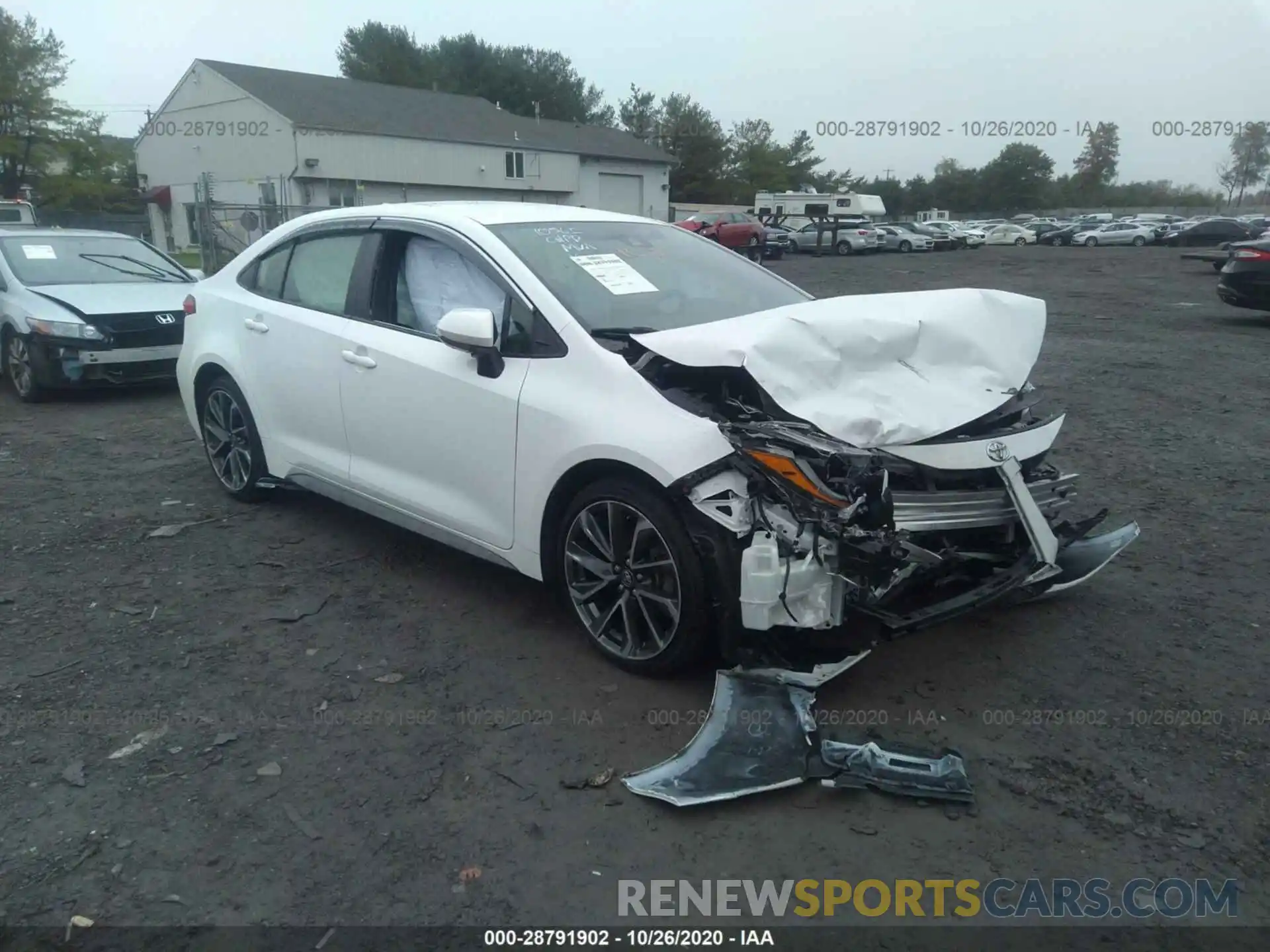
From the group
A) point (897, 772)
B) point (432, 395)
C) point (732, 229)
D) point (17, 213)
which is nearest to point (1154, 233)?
point (732, 229)

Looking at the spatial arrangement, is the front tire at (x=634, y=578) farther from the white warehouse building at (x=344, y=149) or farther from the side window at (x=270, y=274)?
the white warehouse building at (x=344, y=149)

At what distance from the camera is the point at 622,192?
2005 inches

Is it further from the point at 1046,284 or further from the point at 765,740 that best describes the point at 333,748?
the point at 1046,284

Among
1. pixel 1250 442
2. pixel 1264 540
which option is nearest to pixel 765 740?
pixel 1264 540

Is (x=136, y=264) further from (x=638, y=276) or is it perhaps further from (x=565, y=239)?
(x=638, y=276)

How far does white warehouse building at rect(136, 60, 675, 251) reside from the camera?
37.9 m

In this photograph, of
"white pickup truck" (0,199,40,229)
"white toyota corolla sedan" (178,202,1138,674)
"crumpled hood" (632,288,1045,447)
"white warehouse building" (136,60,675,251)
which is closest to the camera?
"white toyota corolla sedan" (178,202,1138,674)

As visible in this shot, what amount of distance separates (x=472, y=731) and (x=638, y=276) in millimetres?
2087

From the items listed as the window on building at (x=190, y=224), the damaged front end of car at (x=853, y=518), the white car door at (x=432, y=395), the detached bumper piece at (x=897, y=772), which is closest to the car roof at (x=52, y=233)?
the white car door at (x=432, y=395)

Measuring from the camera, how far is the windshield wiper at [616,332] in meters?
3.89

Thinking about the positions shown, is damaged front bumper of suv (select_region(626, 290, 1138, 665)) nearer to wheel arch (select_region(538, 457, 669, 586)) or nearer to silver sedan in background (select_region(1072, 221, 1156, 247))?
wheel arch (select_region(538, 457, 669, 586))

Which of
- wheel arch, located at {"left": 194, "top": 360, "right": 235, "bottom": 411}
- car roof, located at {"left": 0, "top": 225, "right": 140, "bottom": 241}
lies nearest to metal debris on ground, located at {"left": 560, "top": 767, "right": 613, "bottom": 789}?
wheel arch, located at {"left": 194, "top": 360, "right": 235, "bottom": 411}

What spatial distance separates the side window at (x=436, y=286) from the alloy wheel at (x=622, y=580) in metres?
1.02

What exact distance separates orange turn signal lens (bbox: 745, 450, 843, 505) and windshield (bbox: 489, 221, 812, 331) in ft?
3.31
